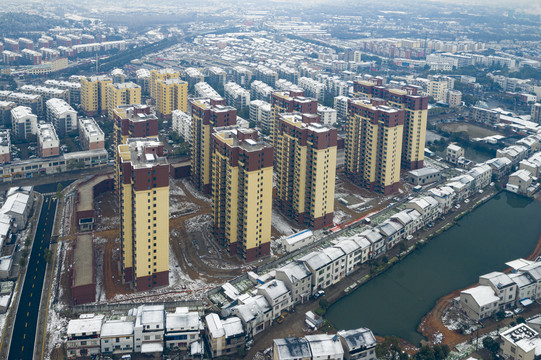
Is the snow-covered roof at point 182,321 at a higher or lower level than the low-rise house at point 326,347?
higher

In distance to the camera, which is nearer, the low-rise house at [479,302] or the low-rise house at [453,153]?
the low-rise house at [479,302]

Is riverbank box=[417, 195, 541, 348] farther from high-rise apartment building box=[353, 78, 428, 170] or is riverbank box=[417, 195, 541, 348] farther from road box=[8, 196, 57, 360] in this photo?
high-rise apartment building box=[353, 78, 428, 170]

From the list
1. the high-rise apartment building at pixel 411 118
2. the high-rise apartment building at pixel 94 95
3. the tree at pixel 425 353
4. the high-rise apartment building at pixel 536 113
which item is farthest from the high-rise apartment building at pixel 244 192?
the high-rise apartment building at pixel 536 113

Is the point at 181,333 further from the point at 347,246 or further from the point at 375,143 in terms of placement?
the point at 375,143

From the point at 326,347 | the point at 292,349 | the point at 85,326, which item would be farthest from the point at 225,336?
the point at 85,326

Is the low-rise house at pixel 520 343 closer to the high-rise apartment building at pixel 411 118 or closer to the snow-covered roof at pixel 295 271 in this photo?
the snow-covered roof at pixel 295 271

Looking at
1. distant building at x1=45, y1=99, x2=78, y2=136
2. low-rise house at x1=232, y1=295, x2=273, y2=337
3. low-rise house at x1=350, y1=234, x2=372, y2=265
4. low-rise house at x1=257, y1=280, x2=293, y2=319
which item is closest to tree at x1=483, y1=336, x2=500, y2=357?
low-rise house at x1=350, y1=234, x2=372, y2=265

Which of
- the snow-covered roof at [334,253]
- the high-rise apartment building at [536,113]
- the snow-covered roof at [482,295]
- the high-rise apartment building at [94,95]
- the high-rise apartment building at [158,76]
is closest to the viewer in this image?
the snow-covered roof at [482,295]

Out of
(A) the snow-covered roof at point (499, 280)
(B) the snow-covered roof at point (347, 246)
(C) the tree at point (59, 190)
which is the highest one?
(C) the tree at point (59, 190)
